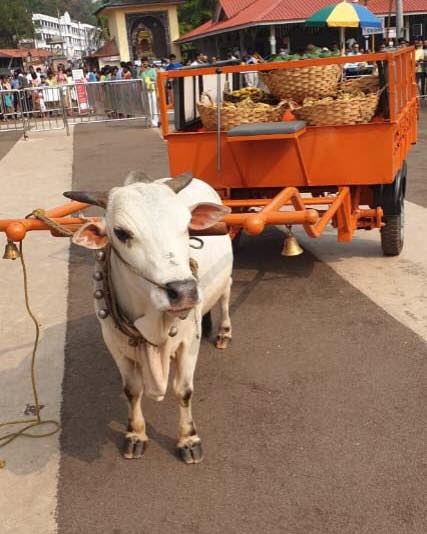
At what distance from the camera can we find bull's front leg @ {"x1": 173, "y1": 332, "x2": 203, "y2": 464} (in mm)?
3551

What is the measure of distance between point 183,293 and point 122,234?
42 centimetres

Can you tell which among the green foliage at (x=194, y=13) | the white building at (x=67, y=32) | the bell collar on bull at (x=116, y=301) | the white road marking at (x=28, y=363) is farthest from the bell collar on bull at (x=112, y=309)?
the white building at (x=67, y=32)

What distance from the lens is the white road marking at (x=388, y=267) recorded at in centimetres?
547

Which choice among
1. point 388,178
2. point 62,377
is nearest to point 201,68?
point 388,178

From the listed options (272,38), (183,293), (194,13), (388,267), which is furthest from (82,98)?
(194,13)

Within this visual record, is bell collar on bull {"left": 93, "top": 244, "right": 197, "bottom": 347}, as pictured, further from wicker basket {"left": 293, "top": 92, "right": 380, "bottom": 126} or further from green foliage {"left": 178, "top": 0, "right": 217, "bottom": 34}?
green foliage {"left": 178, "top": 0, "right": 217, "bottom": 34}

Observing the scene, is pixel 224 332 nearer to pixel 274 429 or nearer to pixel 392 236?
pixel 274 429

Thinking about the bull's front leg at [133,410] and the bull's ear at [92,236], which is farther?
the bull's front leg at [133,410]

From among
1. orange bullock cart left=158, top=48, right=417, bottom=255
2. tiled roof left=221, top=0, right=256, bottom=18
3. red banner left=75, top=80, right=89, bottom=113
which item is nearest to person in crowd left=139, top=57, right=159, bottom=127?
red banner left=75, top=80, right=89, bottom=113

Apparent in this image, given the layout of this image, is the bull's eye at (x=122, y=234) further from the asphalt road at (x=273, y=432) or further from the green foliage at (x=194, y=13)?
the green foliage at (x=194, y=13)

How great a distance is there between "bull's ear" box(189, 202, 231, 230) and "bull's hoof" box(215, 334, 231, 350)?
6.32 feet

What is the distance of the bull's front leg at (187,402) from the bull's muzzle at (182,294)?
87cm

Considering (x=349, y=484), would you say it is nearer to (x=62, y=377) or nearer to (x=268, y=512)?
(x=268, y=512)

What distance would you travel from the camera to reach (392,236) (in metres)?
6.48
